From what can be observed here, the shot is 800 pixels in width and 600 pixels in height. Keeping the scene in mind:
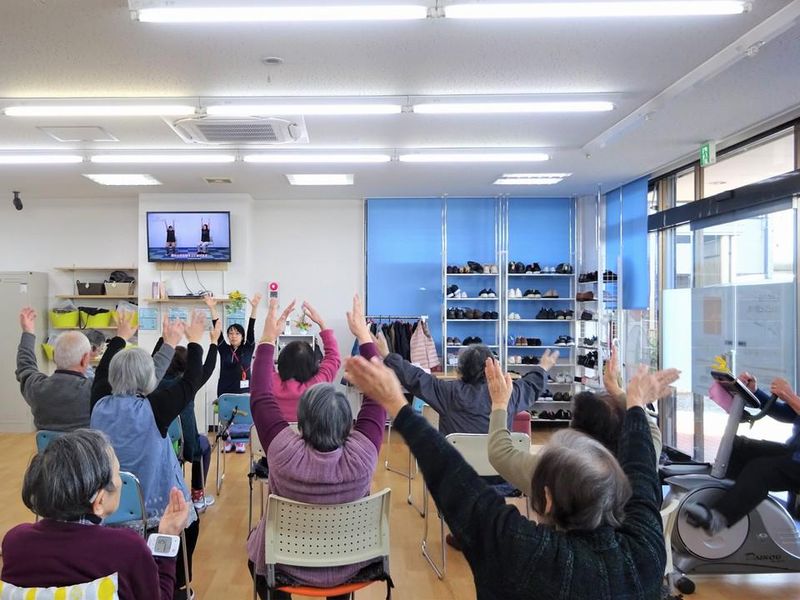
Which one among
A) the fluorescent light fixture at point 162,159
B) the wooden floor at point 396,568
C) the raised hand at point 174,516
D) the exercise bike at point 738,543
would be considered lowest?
the wooden floor at point 396,568

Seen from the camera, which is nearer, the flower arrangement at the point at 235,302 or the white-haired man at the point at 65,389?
the white-haired man at the point at 65,389

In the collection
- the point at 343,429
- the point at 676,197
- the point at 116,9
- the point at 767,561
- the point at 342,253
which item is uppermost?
the point at 116,9

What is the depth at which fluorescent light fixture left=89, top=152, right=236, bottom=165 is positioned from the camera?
571 centimetres

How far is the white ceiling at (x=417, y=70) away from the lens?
10.2 ft

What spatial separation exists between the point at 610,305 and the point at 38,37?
656 cm

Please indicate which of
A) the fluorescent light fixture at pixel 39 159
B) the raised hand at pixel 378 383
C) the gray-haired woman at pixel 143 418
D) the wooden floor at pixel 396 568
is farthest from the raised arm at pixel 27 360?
the fluorescent light fixture at pixel 39 159

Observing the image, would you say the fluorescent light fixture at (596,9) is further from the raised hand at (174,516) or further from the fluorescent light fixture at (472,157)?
the fluorescent light fixture at (472,157)

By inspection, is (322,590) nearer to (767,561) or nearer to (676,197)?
(767,561)

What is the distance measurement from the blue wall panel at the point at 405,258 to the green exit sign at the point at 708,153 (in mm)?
3550

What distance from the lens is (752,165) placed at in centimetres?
520

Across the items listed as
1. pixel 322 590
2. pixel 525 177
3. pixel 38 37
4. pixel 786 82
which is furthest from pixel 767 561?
pixel 38 37

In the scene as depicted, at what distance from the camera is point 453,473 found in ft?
4.09

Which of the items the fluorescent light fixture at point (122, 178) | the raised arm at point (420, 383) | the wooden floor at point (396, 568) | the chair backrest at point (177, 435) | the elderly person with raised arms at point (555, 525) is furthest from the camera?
the fluorescent light fixture at point (122, 178)

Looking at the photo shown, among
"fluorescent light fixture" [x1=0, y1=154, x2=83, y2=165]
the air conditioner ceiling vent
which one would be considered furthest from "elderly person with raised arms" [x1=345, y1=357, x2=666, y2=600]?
"fluorescent light fixture" [x1=0, y1=154, x2=83, y2=165]
